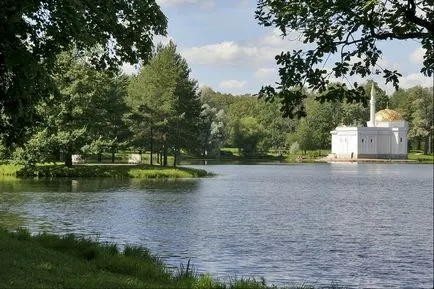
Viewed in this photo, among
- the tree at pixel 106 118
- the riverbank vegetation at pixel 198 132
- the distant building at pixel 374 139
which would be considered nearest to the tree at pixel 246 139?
the riverbank vegetation at pixel 198 132

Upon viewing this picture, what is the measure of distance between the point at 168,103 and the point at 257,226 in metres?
38.0

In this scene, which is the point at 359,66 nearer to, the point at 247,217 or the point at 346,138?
the point at 247,217

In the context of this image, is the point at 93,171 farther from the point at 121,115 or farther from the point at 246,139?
the point at 246,139

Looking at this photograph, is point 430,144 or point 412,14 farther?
point 430,144

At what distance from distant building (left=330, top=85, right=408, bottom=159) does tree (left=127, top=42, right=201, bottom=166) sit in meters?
67.3

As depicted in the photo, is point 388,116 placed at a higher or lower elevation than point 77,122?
higher

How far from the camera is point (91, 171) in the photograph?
53.0 metres

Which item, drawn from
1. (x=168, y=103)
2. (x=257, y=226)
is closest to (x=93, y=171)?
(x=168, y=103)

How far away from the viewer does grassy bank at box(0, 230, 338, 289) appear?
9719mm

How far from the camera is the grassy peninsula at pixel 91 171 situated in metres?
51.3

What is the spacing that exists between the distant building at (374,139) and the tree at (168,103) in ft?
221

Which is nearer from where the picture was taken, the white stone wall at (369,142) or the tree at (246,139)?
the tree at (246,139)

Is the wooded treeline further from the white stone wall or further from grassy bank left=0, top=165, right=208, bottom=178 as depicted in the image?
the white stone wall

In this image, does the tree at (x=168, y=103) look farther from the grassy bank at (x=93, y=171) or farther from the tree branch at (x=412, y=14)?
the tree branch at (x=412, y=14)
